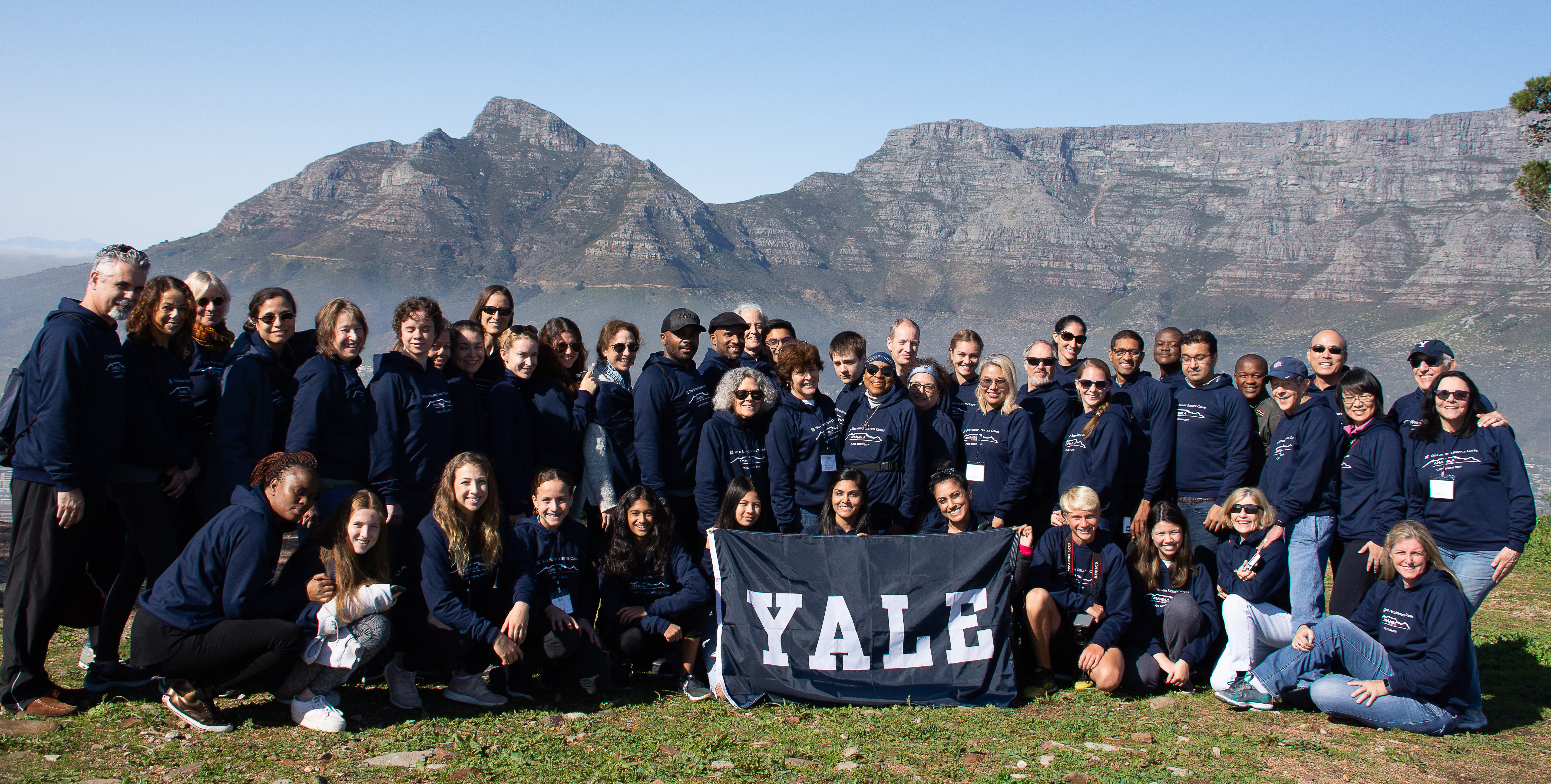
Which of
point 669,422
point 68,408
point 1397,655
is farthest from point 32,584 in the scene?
point 1397,655

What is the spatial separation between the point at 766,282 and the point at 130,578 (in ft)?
627

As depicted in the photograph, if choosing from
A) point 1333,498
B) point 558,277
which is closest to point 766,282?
point 558,277

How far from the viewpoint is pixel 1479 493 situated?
6473 millimetres

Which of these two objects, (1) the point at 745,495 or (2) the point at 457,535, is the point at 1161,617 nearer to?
(1) the point at 745,495

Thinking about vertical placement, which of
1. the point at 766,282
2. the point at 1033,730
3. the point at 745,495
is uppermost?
the point at 766,282

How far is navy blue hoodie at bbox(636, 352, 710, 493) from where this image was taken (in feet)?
23.1

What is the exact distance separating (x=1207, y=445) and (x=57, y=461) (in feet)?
23.3

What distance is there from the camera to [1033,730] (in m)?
5.69

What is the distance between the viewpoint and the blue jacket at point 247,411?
5.87 m

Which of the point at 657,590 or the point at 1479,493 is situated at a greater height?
the point at 1479,493

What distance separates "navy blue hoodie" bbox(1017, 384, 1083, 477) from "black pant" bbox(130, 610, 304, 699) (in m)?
5.06

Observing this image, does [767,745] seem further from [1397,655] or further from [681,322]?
[1397,655]

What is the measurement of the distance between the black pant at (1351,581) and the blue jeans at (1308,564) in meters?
0.09

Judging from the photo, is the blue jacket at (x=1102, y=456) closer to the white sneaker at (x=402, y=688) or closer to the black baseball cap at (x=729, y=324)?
the black baseball cap at (x=729, y=324)
